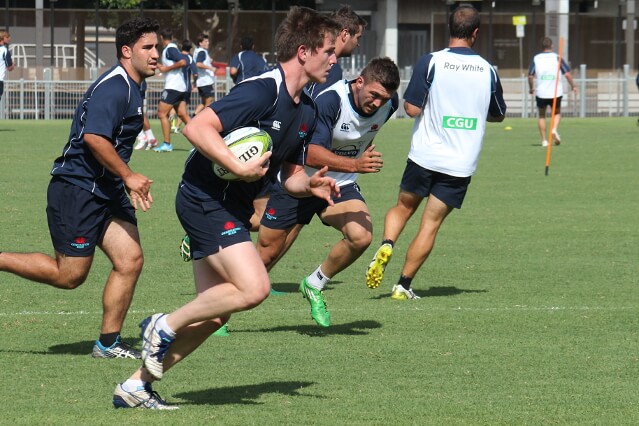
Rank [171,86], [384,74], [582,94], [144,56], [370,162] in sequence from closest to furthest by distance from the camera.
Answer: [144,56], [370,162], [384,74], [171,86], [582,94]

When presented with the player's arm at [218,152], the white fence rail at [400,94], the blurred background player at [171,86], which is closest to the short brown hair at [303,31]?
the player's arm at [218,152]

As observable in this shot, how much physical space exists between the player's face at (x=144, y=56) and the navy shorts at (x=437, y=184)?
3.11 meters

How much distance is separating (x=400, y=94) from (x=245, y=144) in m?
35.2

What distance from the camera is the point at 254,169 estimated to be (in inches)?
226

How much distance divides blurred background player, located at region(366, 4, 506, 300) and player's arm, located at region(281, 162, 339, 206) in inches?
132

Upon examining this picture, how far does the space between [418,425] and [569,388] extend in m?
1.22

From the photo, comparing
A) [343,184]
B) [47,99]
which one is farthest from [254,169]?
[47,99]

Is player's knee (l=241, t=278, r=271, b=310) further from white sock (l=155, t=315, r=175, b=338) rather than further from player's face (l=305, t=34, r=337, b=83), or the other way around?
player's face (l=305, t=34, r=337, b=83)

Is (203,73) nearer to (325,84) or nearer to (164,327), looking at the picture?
(325,84)

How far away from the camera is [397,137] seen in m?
29.2

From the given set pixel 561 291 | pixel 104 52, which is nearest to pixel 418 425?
pixel 561 291

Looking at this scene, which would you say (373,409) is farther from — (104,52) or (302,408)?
(104,52)

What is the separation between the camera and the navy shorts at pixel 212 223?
6.06 meters

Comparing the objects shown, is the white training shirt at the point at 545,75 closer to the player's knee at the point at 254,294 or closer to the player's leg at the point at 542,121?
the player's leg at the point at 542,121
